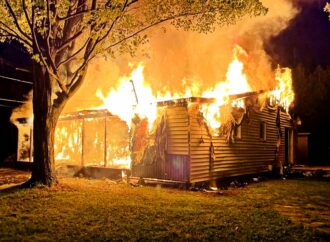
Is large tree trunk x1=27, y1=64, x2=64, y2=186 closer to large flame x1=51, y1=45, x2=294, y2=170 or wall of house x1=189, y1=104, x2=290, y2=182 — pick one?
large flame x1=51, y1=45, x2=294, y2=170

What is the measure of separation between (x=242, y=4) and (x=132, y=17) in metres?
4.48

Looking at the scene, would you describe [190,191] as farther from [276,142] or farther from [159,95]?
[276,142]

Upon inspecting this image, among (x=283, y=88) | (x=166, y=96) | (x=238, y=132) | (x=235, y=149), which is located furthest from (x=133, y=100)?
(x=283, y=88)

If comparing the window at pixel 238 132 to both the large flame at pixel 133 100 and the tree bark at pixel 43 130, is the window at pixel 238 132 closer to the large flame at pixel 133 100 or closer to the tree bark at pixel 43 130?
the large flame at pixel 133 100

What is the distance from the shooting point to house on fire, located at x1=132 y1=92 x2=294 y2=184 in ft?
46.1

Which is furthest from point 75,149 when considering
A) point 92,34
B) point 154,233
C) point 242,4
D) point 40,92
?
point 154,233

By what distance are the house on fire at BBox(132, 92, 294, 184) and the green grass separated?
5.04ft

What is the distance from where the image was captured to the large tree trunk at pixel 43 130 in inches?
512

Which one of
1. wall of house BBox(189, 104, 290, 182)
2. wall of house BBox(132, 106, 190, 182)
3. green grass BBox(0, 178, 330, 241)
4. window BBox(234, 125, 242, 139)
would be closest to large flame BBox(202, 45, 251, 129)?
window BBox(234, 125, 242, 139)

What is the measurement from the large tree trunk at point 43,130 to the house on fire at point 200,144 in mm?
4232

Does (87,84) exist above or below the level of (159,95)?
above

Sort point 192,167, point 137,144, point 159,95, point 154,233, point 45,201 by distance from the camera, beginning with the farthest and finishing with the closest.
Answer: point 159,95, point 137,144, point 192,167, point 45,201, point 154,233

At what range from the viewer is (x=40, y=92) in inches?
522

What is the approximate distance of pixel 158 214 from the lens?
9.13 meters
